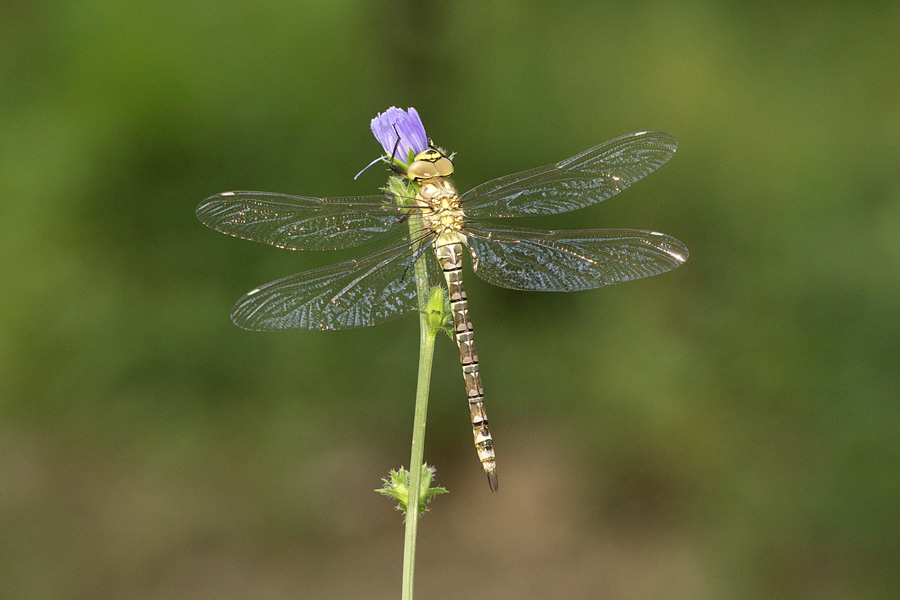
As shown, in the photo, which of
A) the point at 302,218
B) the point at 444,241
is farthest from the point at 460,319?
the point at 302,218

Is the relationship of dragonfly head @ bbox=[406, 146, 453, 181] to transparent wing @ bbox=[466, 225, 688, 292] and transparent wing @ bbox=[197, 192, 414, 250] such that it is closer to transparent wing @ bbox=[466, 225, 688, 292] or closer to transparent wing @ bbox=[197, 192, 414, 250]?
transparent wing @ bbox=[197, 192, 414, 250]

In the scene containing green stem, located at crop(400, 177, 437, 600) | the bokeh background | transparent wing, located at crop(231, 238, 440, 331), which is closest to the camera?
green stem, located at crop(400, 177, 437, 600)

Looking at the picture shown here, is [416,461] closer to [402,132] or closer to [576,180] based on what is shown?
[402,132]

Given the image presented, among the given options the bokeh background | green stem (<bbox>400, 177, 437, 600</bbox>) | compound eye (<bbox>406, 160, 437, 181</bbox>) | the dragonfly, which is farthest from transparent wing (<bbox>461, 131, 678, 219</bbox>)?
the bokeh background

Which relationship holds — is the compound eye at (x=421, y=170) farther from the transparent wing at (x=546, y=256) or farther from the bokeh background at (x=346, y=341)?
the bokeh background at (x=346, y=341)

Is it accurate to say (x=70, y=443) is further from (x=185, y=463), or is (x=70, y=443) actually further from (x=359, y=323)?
(x=359, y=323)

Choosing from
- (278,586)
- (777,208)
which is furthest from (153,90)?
(777,208)
